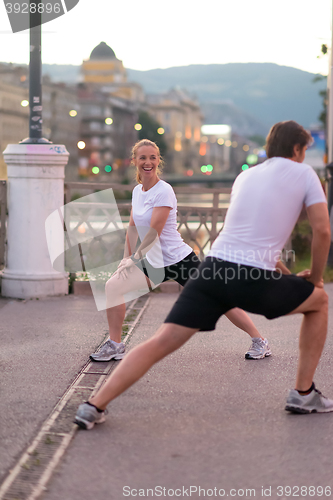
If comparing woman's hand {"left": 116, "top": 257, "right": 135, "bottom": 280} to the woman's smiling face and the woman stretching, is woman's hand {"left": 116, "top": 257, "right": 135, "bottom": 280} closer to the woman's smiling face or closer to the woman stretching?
the woman stretching

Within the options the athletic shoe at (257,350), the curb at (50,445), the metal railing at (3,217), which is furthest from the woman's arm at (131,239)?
the metal railing at (3,217)

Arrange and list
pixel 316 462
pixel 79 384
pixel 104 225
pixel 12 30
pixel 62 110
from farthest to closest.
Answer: pixel 62 110 → pixel 104 225 → pixel 12 30 → pixel 79 384 → pixel 316 462

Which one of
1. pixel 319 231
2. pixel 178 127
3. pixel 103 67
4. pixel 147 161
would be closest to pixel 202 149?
pixel 178 127

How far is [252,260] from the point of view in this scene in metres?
3.51

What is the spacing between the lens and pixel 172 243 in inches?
194

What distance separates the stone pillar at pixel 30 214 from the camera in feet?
25.8

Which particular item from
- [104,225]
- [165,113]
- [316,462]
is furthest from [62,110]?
[316,462]

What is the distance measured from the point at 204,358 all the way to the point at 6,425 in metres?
2.01

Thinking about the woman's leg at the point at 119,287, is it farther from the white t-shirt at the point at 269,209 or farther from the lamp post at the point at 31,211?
the lamp post at the point at 31,211

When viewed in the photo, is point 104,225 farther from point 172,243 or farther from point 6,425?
A: point 6,425

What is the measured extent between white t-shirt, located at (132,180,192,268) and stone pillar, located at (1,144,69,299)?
124 inches

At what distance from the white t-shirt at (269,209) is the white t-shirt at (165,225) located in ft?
4.40

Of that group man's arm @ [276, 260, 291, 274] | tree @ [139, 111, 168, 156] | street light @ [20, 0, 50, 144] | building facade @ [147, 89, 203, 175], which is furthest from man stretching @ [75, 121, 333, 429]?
building facade @ [147, 89, 203, 175]

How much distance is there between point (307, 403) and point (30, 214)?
4.82 m
